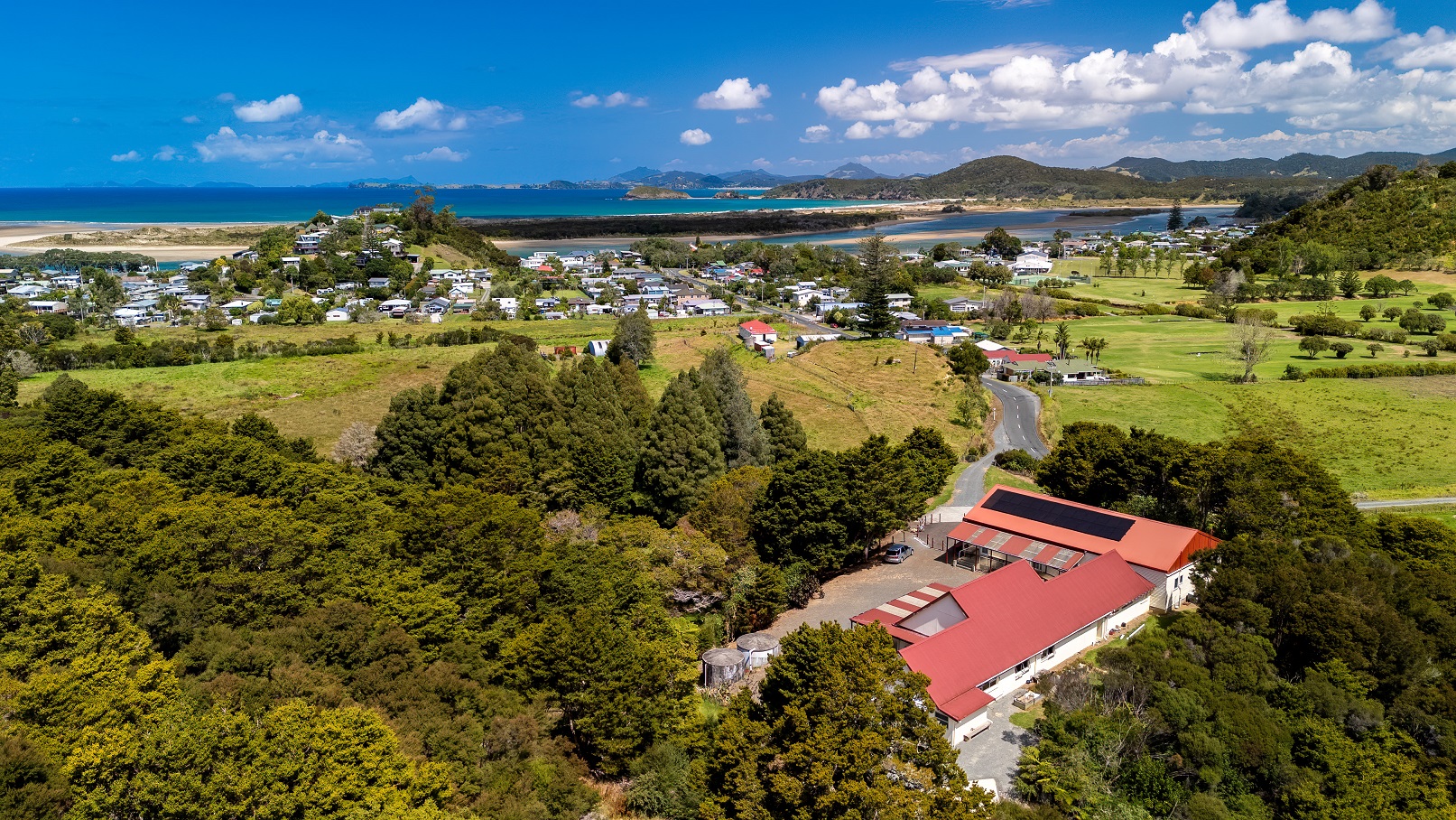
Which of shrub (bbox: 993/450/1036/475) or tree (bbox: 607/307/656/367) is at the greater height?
tree (bbox: 607/307/656/367)

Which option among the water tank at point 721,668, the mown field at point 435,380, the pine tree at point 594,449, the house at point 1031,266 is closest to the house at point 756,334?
the mown field at point 435,380

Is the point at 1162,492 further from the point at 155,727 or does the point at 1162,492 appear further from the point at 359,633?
the point at 155,727

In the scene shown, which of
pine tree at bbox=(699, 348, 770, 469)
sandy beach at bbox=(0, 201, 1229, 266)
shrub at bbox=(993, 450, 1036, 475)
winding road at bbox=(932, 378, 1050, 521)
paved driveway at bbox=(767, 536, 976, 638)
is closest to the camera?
paved driveway at bbox=(767, 536, 976, 638)

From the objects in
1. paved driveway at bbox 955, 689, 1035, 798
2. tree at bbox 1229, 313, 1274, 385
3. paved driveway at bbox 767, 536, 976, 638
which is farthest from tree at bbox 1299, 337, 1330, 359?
paved driveway at bbox 955, 689, 1035, 798

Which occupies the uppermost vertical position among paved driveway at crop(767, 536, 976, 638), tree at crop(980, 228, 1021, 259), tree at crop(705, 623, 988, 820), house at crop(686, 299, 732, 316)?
tree at crop(980, 228, 1021, 259)

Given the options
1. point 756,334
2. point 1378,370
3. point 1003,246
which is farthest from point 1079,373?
point 1003,246

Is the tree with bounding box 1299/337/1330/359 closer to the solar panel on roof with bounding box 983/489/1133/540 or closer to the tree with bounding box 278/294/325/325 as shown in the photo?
the solar panel on roof with bounding box 983/489/1133/540

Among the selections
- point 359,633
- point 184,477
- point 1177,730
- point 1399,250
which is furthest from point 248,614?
point 1399,250
